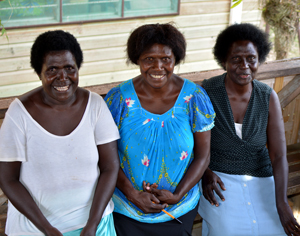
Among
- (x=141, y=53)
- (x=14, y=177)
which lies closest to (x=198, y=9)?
(x=141, y=53)

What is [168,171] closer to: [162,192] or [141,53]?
[162,192]

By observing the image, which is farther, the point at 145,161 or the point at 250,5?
the point at 250,5

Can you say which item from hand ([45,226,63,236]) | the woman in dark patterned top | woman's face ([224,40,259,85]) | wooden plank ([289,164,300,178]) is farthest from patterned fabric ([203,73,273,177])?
hand ([45,226,63,236])

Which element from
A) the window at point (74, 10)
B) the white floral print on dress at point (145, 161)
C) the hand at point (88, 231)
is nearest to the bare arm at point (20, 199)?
the hand at point (88, 231)

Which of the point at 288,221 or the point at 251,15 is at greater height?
the point at 251,15

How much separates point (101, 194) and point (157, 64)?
83cm

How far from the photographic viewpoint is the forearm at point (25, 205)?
1.83 metres

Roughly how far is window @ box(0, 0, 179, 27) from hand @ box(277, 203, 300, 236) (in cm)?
352

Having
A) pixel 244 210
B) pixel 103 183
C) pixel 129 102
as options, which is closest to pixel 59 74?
pixel 129 102

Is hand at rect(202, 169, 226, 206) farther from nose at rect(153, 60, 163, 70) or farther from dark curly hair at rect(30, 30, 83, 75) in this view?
dark curly hair at rect(30, 30, 83, 75)

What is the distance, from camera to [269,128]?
8.20 ft

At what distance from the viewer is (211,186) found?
7.95 feet

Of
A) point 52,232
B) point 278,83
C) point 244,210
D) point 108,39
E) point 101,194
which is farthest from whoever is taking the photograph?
point 108,39

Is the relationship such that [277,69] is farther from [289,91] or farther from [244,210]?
[244,210]
